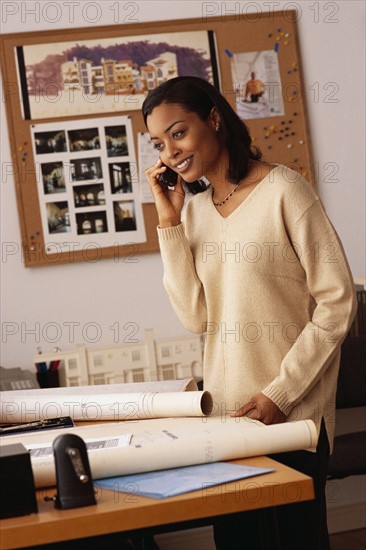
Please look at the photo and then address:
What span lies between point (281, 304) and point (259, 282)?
6 centimetres

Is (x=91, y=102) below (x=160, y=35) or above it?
below

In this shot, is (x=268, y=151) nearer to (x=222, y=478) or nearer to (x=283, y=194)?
(x=283, y=194)

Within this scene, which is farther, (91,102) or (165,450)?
(91,102)

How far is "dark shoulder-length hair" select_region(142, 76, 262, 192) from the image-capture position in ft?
5.66

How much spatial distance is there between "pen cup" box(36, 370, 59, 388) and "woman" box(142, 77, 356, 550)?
48.3 inches

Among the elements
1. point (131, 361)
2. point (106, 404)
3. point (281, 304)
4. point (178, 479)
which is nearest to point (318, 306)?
point (281, 304)

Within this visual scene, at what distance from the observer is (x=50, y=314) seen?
306 cm

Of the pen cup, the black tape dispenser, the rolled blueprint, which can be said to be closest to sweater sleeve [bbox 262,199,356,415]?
A: the rolled blueprint

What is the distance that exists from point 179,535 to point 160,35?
5.88 ft

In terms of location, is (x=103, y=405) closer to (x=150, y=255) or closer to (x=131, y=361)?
(x=131, y=361)

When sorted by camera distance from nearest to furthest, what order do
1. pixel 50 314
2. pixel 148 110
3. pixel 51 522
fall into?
1. pixel 51 522
2. pixel 148 110
3. pixel 50 314

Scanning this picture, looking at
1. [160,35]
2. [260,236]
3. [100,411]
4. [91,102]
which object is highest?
[160,35]

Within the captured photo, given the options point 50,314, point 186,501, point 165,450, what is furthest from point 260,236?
point 50,314

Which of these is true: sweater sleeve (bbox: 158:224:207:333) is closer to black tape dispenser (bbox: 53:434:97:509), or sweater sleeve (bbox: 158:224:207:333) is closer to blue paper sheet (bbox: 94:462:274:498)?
blue paper sheet (bbox: 94:462:274:498)
